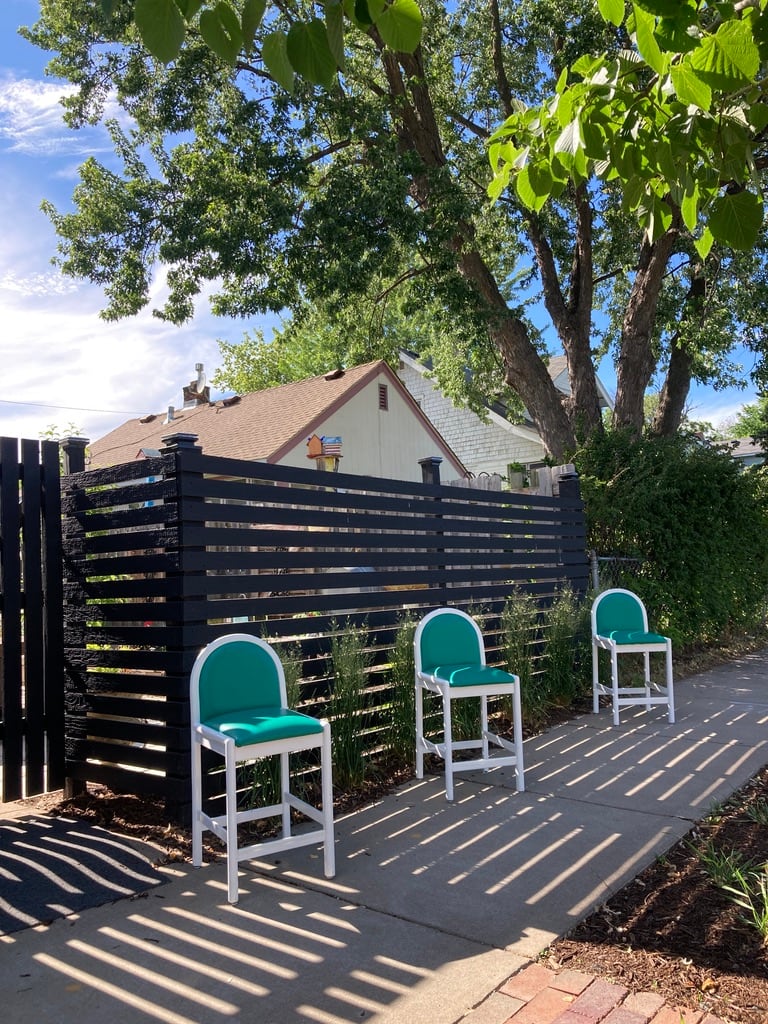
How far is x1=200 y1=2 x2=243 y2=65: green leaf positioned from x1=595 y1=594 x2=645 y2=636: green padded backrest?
5.85 metres

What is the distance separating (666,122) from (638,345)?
997cm

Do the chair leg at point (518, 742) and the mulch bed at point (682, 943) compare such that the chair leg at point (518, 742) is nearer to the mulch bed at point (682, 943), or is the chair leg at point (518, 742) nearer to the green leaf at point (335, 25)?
the mulch bed at point (682, 943)

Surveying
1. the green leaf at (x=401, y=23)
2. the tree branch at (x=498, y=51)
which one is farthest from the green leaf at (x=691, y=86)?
the tree branch at (x=498, y=51)

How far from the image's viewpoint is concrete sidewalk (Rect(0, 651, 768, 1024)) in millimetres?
2717

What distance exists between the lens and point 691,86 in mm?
2549

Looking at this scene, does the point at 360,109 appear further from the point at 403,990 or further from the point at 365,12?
the point at 403,990

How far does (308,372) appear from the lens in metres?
34.4

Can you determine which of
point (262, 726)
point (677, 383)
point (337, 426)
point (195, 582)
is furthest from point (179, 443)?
point (337, 426)

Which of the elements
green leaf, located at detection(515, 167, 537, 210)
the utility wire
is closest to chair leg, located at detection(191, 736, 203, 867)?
green leaf, located at detection(515, 167, 537, 210)

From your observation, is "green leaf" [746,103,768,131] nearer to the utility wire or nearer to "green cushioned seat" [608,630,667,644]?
"green cushioned seat" [608,630,667,644]

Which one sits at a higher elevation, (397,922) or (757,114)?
(757,114)

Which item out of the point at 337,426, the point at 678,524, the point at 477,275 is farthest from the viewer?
the point at 337,426

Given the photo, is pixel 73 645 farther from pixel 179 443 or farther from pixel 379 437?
pixel 379 437

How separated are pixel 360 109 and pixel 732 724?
913cm
